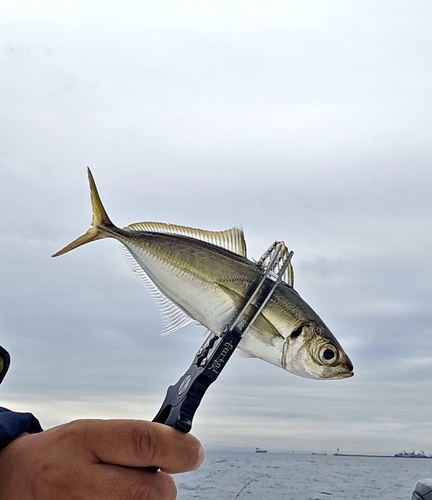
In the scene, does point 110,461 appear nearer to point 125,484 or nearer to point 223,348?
point 125,484

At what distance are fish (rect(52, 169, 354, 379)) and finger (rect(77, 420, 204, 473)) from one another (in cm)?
23

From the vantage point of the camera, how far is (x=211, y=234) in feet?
5.27

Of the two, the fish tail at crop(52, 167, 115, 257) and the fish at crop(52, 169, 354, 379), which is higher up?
the fish tail at crop(52, 167, 115, 257)

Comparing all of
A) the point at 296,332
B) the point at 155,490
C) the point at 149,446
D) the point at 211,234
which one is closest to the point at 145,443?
the point at 149,446

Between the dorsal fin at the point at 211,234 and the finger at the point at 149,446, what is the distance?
431mm

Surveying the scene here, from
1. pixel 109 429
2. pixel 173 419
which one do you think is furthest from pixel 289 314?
pixel 109 429

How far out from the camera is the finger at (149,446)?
1.34 metres

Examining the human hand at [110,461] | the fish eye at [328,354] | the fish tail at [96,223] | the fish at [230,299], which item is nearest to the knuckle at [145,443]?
the human hand at [110,461]

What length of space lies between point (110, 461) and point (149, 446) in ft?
0.38

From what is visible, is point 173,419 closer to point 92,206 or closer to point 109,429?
point 109,429

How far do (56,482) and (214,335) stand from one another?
1.51 ft

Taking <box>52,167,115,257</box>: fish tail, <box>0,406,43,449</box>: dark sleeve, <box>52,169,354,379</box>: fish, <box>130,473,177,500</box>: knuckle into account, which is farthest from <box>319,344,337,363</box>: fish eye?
<box>0,406,43,449</box>: dark sleeve

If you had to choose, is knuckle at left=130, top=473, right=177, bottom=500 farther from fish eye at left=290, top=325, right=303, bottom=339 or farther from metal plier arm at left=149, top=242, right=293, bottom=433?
fish eye at left=290, top=325, right=303, bottom=339

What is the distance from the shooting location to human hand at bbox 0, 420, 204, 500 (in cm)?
135
